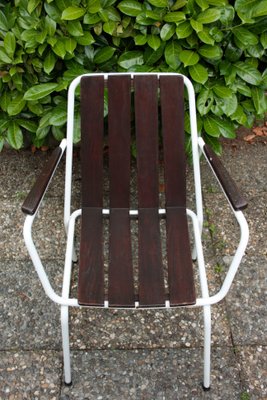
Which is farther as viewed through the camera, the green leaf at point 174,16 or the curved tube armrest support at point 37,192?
the green leaf at point 174,16

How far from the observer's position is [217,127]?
7.93 feet

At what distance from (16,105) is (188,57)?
102 centimetres

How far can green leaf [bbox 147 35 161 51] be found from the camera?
85.1 inches

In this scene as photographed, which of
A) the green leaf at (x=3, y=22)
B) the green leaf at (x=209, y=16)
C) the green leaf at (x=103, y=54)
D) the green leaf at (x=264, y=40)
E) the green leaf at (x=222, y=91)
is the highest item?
the green leaf at (x=209, y=16)

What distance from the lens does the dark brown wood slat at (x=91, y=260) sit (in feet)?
5.20

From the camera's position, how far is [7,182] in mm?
2781

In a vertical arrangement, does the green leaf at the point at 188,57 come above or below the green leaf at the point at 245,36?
below

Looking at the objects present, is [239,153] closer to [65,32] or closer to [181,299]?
[65,32]

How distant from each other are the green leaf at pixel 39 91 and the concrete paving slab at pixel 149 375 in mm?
1370

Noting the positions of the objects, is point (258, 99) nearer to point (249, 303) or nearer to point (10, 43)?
point (249, 303)

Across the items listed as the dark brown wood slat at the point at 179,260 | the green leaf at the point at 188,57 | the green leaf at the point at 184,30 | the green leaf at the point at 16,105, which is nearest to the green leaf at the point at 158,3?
the green leaf at the point at 184,30

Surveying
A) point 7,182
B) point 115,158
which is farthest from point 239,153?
point 7,182

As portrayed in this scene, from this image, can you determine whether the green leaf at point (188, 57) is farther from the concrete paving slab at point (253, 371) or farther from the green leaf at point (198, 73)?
the concrete paving slab at point (253, 371)

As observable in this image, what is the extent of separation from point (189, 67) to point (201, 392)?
1607 millimetres
